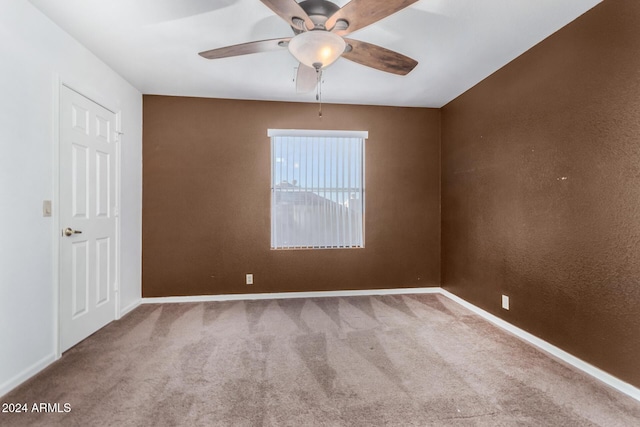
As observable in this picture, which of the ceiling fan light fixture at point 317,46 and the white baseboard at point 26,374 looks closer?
the ceiling fan light fixture at point 317,46

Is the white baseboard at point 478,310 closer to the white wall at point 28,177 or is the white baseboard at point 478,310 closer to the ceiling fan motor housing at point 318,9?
the white wall at point 28,177

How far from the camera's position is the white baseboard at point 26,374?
1.77 m

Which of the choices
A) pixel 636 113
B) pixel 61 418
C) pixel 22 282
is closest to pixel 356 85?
pixel 636 113

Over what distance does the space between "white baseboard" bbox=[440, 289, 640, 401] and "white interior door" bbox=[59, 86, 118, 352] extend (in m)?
3.76

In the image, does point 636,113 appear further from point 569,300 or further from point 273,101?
point 273,101

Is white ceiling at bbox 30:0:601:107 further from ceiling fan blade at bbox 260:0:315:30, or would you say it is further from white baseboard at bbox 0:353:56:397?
white baseboard at bbox 0:353:56:397

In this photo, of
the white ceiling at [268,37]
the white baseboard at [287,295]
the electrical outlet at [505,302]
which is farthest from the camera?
the white baseboard at [287,295]

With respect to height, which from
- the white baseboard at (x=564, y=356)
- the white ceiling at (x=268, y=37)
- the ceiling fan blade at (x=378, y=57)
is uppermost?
the white ceiling at (x=268, y=37)

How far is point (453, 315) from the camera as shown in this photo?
3.11m

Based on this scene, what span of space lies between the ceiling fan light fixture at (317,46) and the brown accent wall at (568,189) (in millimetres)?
1762

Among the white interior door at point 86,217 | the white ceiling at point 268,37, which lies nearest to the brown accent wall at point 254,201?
the white ceiling at point 268,37

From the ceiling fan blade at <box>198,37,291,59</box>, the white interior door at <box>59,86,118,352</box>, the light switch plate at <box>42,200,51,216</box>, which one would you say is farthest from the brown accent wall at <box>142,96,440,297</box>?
the ceiling fan blade at <box>198,37,291,59</box>

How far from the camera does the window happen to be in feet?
12.2

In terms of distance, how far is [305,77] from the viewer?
7.30 ft
